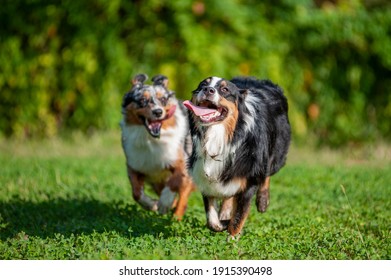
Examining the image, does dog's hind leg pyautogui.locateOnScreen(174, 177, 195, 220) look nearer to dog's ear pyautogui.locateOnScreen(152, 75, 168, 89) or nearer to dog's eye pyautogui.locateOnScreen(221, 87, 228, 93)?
dog's ear pyautogui.locateOnScreen(152, 75, 168, 89)

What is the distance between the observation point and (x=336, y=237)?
6945 millimetres

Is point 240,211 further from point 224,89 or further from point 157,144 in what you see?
point 157,144

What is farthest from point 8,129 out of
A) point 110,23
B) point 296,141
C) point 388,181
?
point 388,181

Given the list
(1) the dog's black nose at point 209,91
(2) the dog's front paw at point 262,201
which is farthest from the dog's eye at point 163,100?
(1) the dog's black nose at point 209,91

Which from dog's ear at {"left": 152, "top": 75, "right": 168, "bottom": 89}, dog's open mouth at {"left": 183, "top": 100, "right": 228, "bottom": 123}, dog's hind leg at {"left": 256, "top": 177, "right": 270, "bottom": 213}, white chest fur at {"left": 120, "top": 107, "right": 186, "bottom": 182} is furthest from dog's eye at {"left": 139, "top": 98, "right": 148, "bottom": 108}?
dog's open mouth at {"left": 183, "top": 100, "right": 228, "bottom": 123}

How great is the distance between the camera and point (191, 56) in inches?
498

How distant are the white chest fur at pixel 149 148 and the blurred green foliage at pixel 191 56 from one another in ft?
14.6

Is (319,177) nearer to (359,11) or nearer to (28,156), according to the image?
(359,11)

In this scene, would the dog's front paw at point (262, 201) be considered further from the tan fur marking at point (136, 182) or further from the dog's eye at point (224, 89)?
the dog's eye at point (224, 89)

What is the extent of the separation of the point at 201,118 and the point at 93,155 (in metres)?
6.65

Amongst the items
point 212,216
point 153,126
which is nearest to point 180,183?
point 153,126

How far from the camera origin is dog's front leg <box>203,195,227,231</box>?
6.81m

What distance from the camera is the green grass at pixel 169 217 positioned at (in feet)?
20.8

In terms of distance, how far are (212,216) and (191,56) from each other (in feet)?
20.5
